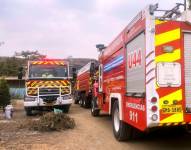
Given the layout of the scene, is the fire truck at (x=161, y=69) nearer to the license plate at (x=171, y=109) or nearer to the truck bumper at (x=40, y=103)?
the license plate at (x=171, y=109)

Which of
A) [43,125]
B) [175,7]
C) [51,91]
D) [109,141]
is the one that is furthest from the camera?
[51,91]

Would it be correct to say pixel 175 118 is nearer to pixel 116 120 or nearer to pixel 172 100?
pixel 172 100

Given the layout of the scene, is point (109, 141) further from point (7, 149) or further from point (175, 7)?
point (175, 7)

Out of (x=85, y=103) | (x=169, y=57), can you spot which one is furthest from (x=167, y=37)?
(x=85, y=103)

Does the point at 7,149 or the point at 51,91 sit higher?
the point at 51,91

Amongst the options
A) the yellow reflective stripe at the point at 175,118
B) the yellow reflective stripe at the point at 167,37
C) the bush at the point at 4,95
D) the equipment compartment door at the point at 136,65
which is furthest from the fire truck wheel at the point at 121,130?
the bush at the point at 4,95

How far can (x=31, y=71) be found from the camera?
1770 centimetres

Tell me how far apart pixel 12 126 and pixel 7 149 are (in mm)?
4223

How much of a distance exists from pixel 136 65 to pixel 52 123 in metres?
5.09

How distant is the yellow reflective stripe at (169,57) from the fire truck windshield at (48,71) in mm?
11348

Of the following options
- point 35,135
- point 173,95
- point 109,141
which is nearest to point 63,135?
point 35,135

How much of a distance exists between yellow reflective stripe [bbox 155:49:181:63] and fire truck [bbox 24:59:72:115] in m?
11.0

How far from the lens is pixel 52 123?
11883 millimetres

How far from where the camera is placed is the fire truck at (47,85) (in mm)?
17312
